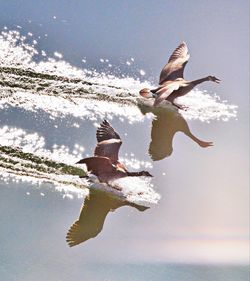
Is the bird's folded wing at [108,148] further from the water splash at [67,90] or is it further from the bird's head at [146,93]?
the bird's head at [146,93]

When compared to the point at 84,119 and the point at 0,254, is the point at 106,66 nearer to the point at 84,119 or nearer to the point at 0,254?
the point at 84,119

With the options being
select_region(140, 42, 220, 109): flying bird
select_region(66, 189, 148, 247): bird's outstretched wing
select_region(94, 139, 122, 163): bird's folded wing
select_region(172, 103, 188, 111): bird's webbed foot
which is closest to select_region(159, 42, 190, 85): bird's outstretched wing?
select_region(140, 42, 220, 109): flying bird

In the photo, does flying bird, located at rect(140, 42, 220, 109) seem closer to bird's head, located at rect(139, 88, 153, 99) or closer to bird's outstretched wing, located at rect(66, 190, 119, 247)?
bird's head, located at rect(139, 88, 153, 99)

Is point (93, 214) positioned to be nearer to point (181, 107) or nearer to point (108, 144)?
point (108, 144)

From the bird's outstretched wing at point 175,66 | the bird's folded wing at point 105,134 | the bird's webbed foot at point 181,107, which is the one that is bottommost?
the bird's folded wing at point 105,134

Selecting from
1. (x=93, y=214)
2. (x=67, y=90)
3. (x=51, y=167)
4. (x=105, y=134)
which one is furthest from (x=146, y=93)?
(x=93, y=214)

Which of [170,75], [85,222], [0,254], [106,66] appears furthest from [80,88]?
[0,254]

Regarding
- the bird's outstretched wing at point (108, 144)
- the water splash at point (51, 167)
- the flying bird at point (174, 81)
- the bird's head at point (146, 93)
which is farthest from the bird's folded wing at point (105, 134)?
the bird's head at point (146, 93)
